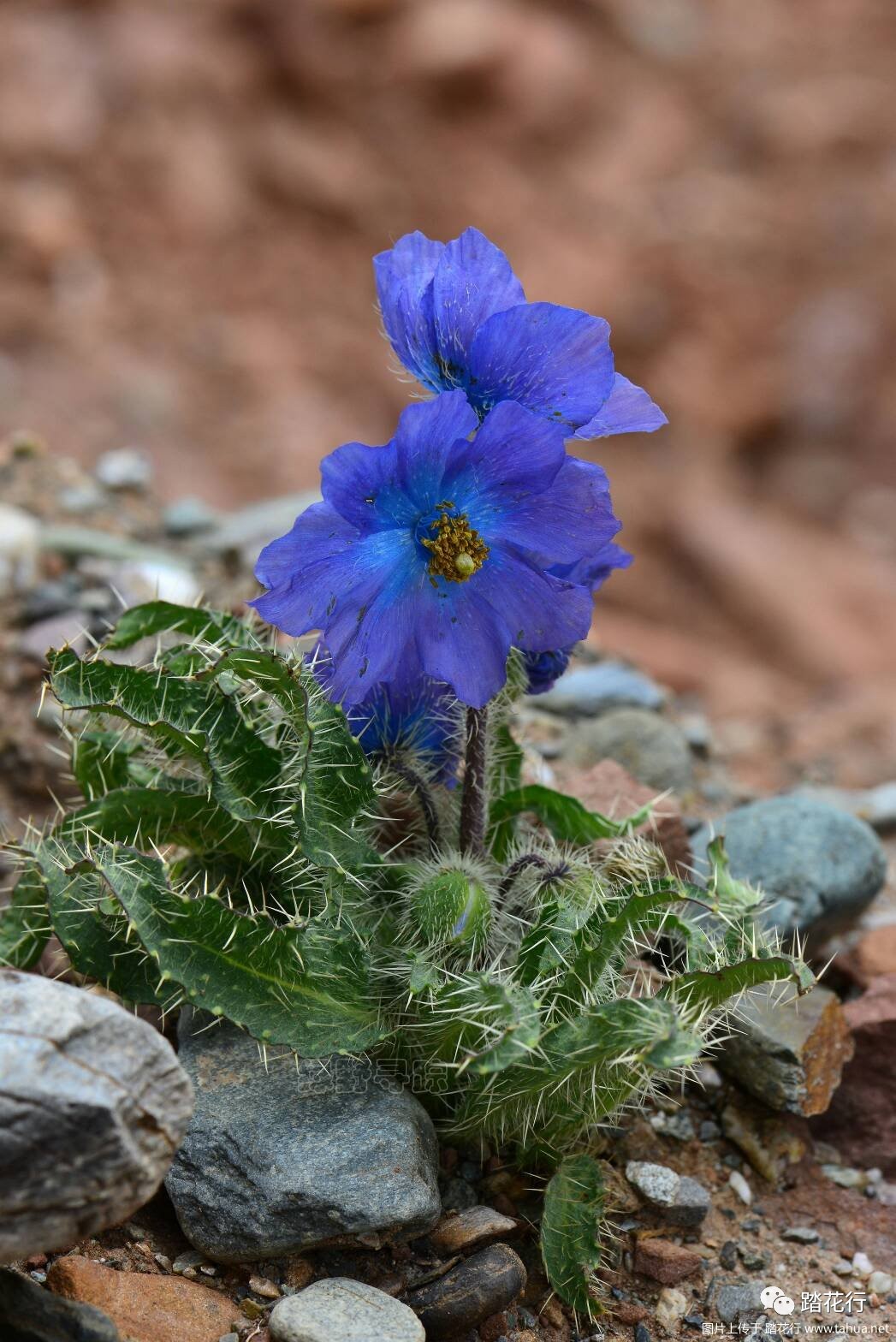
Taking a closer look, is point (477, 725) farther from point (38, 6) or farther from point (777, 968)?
point (38, 6)

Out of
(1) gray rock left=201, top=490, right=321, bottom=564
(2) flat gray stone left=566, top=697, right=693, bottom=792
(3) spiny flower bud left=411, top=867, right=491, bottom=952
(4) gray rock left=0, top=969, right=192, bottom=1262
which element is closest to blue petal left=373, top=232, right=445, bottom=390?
(3) spiny flower bud left=411, top=867, right=491, bottom=952

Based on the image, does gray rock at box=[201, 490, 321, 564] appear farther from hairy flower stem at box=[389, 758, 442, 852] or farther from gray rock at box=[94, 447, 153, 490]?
hairy flower stem at box=[389, 758, 442, 852]

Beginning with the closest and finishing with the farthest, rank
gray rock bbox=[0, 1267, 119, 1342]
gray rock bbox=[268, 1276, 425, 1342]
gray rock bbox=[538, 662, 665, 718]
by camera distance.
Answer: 1. gray rock bbox=[0, 1267, 119, 1342]
2. gray rock bbox=[268, 1276, 425, 1342]
3. gray rock bbox=[538, 662, 665, 718]

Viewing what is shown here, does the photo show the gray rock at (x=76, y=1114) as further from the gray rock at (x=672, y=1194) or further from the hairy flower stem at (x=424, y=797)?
the gray rock at (x=672, y=1194)

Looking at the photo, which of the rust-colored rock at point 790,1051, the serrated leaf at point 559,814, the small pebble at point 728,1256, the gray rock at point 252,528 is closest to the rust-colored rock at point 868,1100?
the rust-colored rock at point 790,1051

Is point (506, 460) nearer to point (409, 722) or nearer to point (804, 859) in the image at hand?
point (409, 722)
